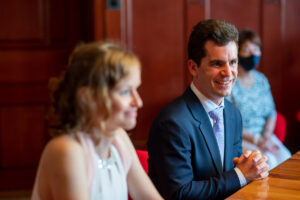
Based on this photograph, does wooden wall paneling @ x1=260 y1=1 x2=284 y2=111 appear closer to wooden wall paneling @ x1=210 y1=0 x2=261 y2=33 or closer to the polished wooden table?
wooden wall paneling @ x1=210 y1=0 x2=261 y2=33

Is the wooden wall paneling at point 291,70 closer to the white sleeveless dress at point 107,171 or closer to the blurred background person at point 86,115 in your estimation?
the white sleeveless dress at point 107,171

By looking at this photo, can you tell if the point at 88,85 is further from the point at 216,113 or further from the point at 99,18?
the point at 99,18

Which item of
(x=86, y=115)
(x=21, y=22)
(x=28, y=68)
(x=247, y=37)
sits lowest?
(x=28, y=68)

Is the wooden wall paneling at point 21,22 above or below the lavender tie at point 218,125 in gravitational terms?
above

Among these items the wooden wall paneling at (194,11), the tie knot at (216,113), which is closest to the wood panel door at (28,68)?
the wooden wall paneling at (194,11)

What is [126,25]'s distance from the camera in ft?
12.4

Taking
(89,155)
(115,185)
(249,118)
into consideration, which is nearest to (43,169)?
(89,155)

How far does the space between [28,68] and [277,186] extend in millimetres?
3084

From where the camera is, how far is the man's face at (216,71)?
1977 mm

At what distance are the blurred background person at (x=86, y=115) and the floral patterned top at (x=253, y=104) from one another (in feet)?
7.14

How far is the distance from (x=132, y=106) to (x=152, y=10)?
261cm

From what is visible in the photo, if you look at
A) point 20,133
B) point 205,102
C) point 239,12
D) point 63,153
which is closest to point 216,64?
point 205,102

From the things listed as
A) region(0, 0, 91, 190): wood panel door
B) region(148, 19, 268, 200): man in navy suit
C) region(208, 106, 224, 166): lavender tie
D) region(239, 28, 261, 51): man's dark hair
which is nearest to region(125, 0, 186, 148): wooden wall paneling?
region(239, 28, 261, 51): man's dark hair

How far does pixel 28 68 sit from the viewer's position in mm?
4250
